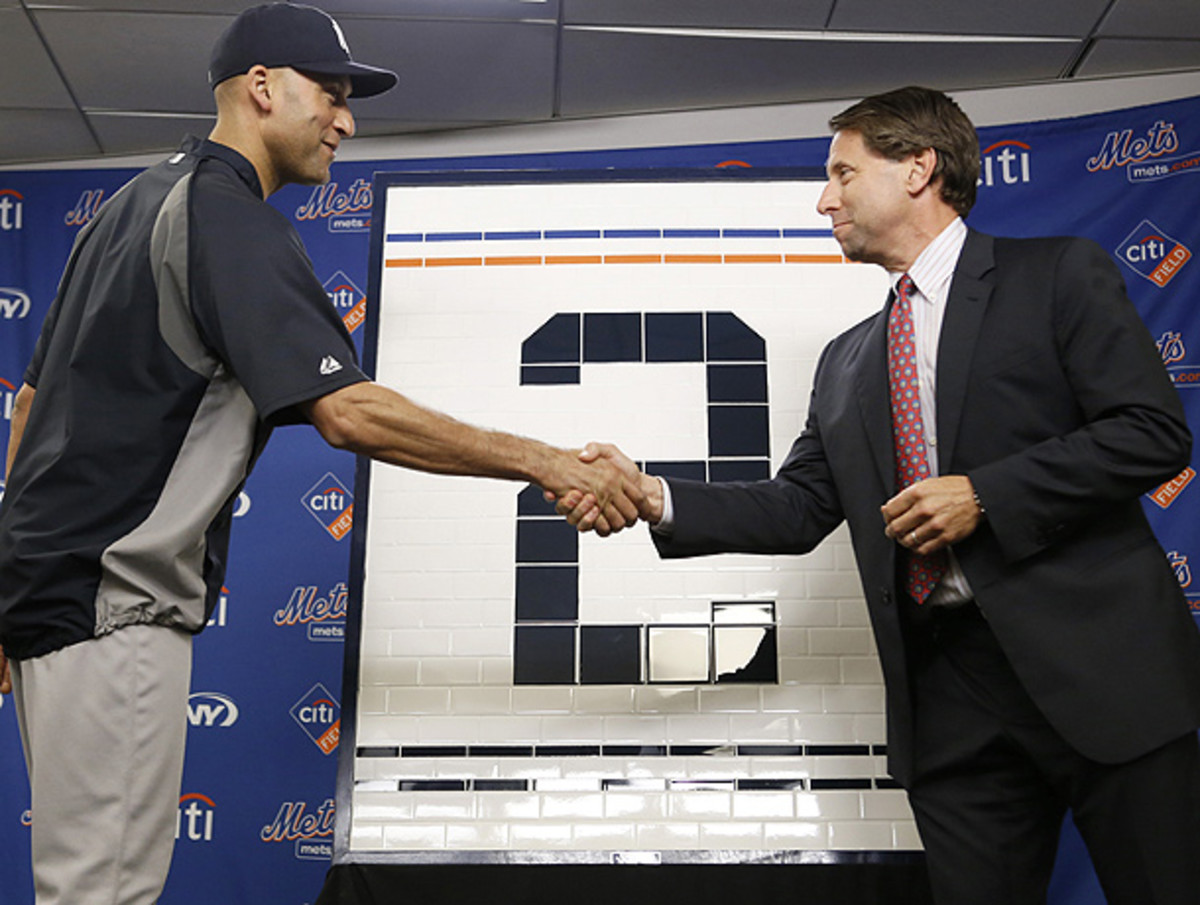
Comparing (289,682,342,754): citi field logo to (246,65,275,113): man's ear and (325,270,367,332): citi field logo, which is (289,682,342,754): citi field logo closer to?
(325,270,367,332): citi field logo

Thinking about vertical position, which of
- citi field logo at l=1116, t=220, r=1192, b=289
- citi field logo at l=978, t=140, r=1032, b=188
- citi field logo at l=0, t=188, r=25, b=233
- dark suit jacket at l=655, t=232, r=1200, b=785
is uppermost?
citi field logo at l=0, t=188, r=25, b=233

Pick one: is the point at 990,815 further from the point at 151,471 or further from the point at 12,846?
the point at 12,846

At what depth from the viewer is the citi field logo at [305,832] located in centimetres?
371

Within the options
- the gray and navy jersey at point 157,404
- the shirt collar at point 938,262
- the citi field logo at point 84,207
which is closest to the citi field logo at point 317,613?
the citi field logo at point 84,207

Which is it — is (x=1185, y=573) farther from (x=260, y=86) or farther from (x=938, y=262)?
(x=260, y=86)

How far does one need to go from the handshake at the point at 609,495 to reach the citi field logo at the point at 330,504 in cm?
195

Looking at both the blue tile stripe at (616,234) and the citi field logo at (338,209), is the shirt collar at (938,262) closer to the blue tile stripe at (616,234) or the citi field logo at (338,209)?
the blue tile stripe at (616,234)

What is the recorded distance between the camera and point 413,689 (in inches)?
99.3

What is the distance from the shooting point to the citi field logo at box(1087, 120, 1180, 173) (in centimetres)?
383

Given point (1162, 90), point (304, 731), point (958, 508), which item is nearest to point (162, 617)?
point (958, 508)

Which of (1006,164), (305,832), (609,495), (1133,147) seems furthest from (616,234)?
(305,832)

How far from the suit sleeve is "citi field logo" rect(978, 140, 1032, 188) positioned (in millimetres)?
2325

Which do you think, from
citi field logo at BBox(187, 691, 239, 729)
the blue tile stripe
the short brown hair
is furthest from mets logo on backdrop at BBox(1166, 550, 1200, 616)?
citi field logo at BBox(187, 691, 239, 729)

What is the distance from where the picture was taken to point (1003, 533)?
1.71 metres
